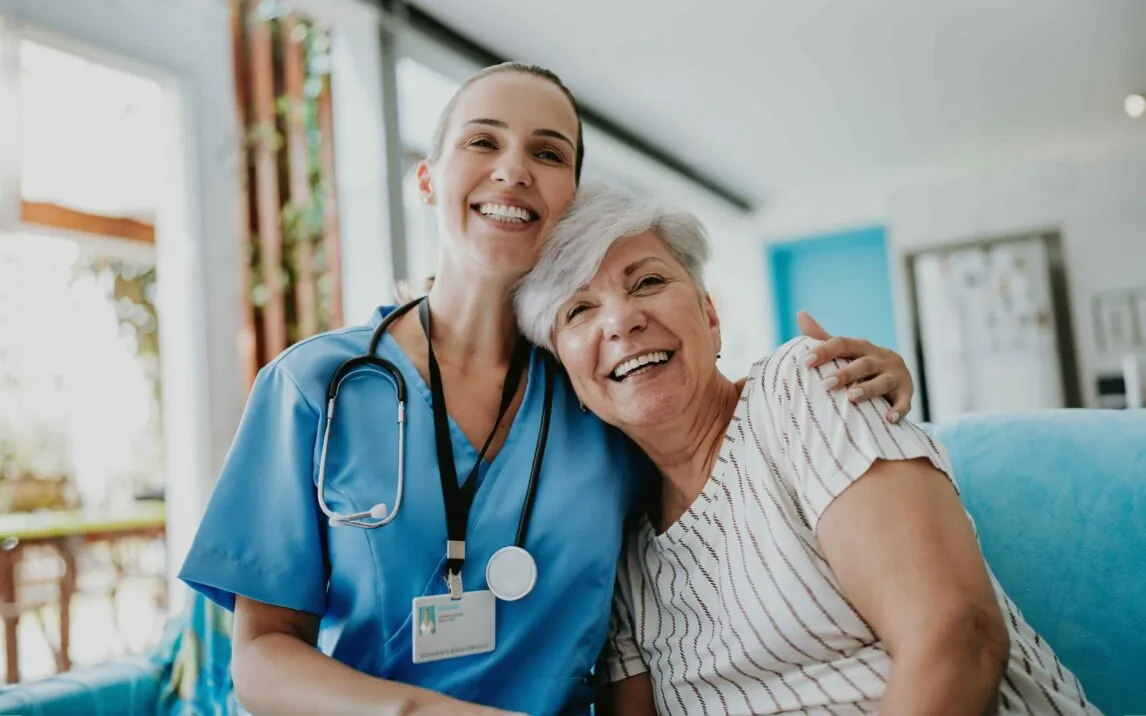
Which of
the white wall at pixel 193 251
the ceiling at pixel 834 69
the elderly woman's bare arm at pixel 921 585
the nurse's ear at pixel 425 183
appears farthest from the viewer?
the ceiling at pixel 834 69

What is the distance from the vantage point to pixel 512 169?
1311 millimetres

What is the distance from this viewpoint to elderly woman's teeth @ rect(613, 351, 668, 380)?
122cm

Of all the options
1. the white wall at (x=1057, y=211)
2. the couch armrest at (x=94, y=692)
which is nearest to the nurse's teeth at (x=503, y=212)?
the couch armrest at (x=94, y=692)

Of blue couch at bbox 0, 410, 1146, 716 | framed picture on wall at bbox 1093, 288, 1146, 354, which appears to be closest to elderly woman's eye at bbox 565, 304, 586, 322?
blue couch at bbox 0, 410, 1146, 716

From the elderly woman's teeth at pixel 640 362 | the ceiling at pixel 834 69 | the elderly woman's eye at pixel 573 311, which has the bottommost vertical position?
the elderly woman's teeth at pixel 640 362

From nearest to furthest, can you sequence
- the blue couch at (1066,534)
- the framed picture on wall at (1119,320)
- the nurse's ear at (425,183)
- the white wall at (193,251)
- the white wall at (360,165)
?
the blue couch at (1066,534), the nurse's ear at (425,183), the white wall at (193,251), the white wall at (360,165), the framed picture on wall at (1119,320)

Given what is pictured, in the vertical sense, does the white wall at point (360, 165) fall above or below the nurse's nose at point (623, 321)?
above

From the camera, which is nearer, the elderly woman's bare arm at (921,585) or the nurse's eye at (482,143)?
the elderly woman's bare arm at (921,585)

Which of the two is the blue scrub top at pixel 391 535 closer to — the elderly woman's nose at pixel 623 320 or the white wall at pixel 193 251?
the elderly woman's nose at pixel 623 320

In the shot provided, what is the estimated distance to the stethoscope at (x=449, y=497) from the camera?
114 cm

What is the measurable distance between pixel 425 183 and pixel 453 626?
2.58ft

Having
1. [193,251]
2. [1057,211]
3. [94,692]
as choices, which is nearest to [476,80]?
[94,692]

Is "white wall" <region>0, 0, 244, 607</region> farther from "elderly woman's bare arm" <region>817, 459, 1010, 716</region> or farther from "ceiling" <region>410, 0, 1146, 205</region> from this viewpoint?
"elderly woman's bare arm" <region>817, 459, 1010, 716</region>

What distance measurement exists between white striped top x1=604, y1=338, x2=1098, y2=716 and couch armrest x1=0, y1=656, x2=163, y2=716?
1.06 meters
